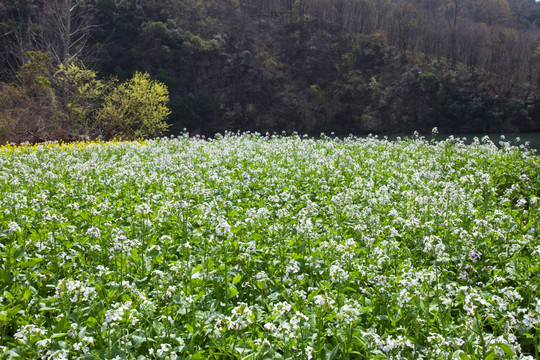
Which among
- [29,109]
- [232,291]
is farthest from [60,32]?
[232,291]

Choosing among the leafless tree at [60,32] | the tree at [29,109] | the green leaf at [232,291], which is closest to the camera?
the green leaf at [232,291]

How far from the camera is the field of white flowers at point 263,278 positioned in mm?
2713

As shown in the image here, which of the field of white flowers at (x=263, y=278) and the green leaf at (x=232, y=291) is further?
the green leaf at (x=232, y=291)

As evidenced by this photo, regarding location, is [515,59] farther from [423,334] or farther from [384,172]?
[423,334]

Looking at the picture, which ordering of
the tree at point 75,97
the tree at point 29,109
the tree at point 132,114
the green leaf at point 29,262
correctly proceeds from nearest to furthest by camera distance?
the green leaf at point 29,262 < the tree at point 29,109 < the tree at point 75,97 < the tree at point 132,114

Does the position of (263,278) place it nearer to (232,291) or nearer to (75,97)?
(232,291)

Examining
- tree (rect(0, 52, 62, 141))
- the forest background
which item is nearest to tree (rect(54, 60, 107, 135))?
tree (rect(0, 52, 62, 141))

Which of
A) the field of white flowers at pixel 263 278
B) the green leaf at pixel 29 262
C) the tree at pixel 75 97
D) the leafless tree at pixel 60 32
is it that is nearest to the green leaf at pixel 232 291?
the field of white flowers at pixel 263 278

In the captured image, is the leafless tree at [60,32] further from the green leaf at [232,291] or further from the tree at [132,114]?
the green leaf at [232,291]

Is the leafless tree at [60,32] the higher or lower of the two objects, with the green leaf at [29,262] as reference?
higher

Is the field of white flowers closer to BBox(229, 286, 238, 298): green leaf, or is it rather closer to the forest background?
BBox(229, 286, 238, 298): green leaf

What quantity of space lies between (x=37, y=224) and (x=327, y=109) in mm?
69843

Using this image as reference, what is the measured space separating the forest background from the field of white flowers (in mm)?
46745

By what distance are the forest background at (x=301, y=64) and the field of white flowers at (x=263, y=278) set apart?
4675 centimetres
